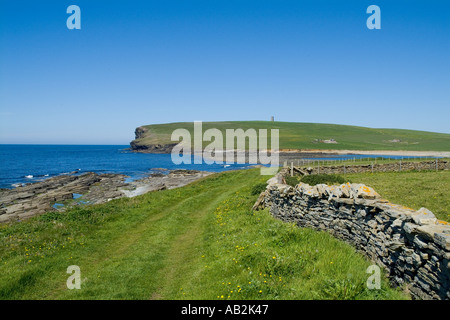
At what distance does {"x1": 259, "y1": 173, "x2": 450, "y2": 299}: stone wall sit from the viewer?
6.37 metres

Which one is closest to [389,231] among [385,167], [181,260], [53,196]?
[181,260]

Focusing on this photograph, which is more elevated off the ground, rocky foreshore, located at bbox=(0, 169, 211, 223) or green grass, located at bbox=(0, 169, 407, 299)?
green grass, located at bbox=(0, 169, 407, 299)

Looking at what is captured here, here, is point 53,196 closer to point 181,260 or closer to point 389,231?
point 181,260

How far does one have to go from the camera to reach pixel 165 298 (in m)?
9.70

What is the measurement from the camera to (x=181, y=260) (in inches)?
520

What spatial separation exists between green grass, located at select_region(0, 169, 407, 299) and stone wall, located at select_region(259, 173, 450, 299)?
564 millimetres

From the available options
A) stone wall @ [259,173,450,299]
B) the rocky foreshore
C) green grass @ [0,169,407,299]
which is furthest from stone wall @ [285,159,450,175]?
stone wall @ [259,173,450,299]

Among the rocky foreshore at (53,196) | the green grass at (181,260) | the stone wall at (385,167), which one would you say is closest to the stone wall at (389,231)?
the green grass at (181,260)

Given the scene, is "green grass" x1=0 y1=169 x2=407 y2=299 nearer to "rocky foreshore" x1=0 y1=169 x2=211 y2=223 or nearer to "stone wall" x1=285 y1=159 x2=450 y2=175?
"rocky foreshore" x1=0 y1=169 x2=211 y2=223

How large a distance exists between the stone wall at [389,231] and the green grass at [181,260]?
0.56 metres

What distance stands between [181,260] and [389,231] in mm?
8974
